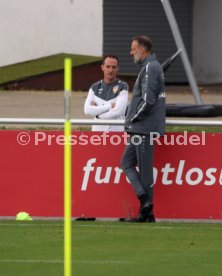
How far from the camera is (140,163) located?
42.0 ft

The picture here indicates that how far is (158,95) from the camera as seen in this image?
41.7 ft

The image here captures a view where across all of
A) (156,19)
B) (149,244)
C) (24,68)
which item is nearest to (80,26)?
(24,68)

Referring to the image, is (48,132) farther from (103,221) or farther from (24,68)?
(24,68)

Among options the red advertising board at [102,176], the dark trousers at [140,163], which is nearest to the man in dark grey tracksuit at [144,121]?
the dark trousers at [140,163]

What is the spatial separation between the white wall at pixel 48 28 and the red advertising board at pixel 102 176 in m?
16.5

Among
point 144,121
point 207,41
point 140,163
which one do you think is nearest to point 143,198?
point 140,163

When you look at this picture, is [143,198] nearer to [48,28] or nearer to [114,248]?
[114,248]

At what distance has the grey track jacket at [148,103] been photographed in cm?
1256

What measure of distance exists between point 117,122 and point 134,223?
1135mm

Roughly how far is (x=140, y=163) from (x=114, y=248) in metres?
2.02

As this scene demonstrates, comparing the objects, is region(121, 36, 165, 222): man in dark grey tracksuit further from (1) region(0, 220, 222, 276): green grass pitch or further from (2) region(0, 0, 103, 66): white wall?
(2) region(0, 0, 103, 66): white wall

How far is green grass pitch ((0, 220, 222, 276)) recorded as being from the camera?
984 cm

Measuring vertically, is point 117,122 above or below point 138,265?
above

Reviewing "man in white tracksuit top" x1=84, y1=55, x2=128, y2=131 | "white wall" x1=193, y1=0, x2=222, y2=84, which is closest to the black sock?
"man in white tracksuit top" x1=84, y1=55, x2=128, y2=131
